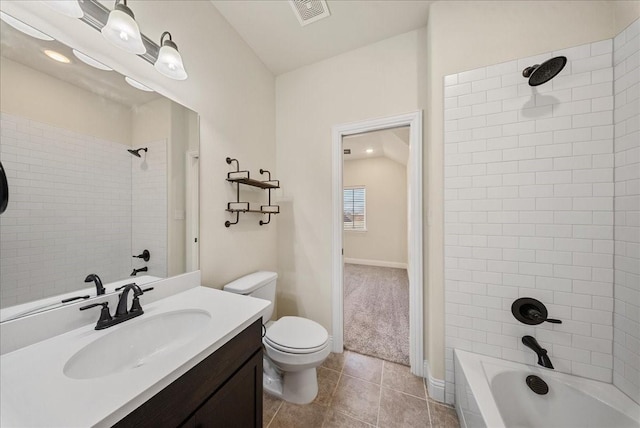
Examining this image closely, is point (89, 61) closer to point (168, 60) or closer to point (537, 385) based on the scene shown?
point (168, 60)

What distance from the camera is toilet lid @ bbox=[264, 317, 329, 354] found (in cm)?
129

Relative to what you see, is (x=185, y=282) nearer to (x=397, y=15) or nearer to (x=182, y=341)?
(x=182, y=341)

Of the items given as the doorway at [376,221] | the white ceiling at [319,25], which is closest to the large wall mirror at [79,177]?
the white ceiling at [319,25]

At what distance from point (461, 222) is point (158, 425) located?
5.37ft

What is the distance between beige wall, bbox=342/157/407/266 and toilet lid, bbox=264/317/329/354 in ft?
11.2

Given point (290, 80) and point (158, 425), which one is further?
point (290, 80)

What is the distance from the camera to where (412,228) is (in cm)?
167

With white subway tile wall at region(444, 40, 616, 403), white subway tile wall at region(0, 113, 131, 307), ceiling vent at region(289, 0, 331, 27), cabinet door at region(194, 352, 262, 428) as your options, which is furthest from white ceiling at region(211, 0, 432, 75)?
cabinet door at region(194, 352, 262, 428)

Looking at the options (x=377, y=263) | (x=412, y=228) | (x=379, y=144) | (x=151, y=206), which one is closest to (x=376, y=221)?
(x=377, y=263)

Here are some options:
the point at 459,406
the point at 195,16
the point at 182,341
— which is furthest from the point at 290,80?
the point at 459,406

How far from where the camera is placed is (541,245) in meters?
1.20

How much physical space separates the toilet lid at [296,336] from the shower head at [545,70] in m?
1.89

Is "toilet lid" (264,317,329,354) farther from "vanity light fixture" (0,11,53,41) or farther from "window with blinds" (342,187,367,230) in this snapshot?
"window with blinds" (342,187,367,230)

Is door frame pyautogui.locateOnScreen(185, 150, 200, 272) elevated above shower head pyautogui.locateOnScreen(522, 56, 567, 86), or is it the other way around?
shower head pyautogui.locateOnScreen(522, 56, 567, 86)
